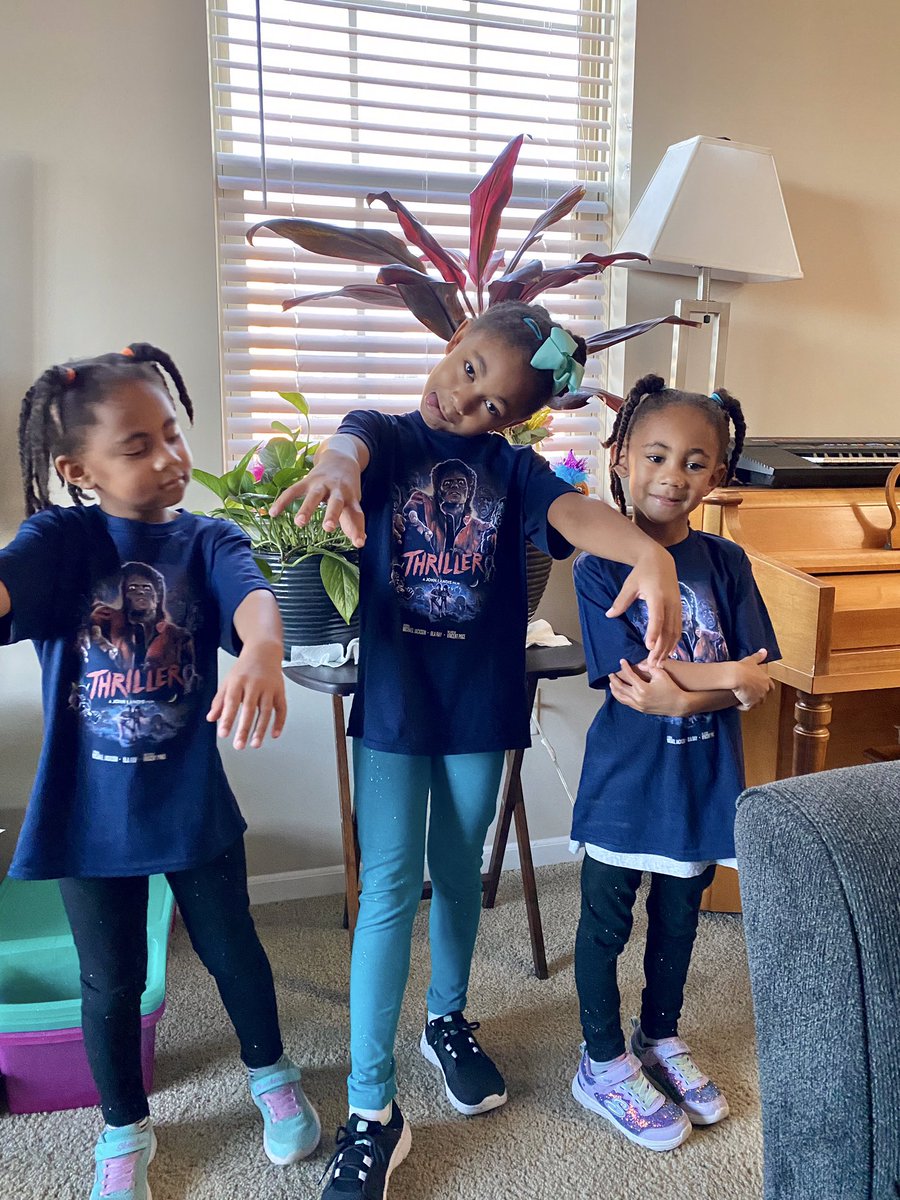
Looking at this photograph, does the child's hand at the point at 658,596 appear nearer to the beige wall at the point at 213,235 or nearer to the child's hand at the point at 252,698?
the child's hand at the point at 252,698

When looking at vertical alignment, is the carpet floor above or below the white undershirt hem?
below

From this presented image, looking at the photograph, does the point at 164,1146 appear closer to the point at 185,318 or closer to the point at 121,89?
the point at 185,318

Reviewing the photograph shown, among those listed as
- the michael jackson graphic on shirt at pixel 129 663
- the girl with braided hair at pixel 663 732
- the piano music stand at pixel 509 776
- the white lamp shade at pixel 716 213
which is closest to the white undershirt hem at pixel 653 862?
the girl with braided hair at pixel 663 732

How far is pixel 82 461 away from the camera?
1023 mm

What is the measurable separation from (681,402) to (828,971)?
0.78m

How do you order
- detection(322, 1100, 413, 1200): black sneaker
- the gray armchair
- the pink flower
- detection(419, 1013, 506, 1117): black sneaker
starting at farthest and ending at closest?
the pink flower, detection(419, 1013, 506, 1117): black sneaker, detection(322, 1100, 413, 1200): black sneaker, the gray armchair

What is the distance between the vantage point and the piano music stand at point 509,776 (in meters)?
1.44

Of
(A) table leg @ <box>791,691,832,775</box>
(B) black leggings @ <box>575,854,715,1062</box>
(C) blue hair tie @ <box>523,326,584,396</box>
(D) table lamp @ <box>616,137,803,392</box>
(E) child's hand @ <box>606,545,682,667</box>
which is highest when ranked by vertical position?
(D) table lamp @ <box>616,137,803,392</box>

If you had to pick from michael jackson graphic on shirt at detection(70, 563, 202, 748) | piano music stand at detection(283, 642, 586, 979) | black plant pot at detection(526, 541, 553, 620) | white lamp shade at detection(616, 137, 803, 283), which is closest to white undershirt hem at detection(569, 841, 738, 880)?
piano music stand at detection(283, 642, 586, 979)

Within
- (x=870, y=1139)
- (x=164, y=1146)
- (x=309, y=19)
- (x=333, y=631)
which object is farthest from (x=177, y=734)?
(x=309, y=19)

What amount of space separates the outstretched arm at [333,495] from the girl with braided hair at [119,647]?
0.17m

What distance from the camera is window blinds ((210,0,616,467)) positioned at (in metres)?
1.78

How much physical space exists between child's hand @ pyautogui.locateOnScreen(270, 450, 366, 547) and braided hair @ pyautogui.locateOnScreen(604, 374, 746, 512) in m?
0.52

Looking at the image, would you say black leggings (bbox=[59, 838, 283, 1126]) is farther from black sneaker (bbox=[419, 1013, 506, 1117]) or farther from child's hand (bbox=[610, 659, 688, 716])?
child's hand (bbox=[610, 659, 688, 716])
